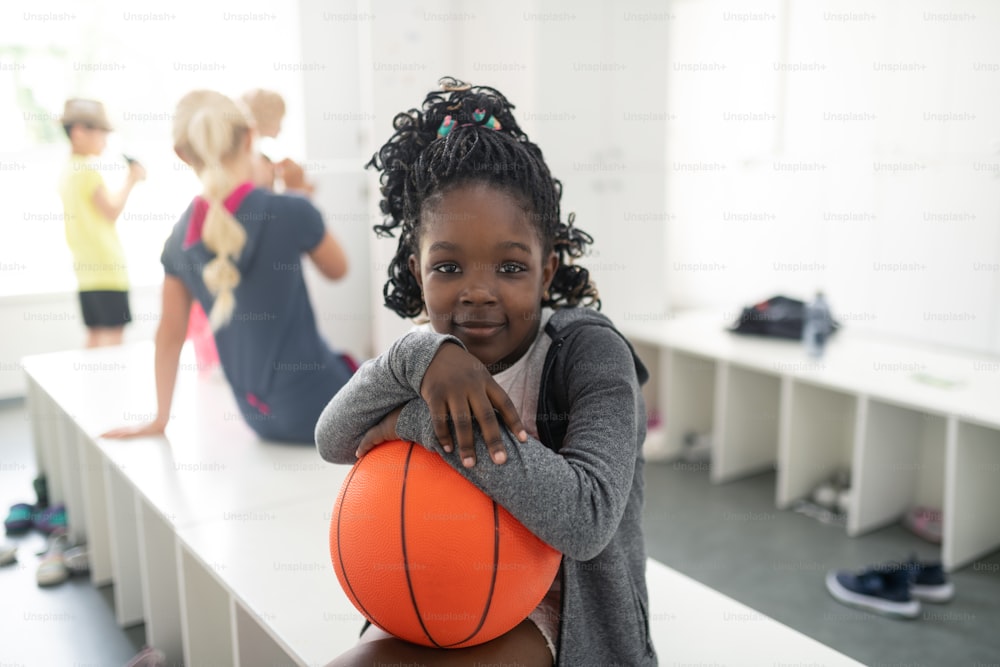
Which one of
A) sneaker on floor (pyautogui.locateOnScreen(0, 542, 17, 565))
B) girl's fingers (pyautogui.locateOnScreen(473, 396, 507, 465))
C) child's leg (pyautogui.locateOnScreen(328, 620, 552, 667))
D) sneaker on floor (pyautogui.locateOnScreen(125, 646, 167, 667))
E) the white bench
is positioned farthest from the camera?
sneaker on floor (pyautogui.locateOnScreen(0, 542, 17, 565))

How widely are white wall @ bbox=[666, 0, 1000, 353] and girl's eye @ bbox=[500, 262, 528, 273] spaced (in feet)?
10.1

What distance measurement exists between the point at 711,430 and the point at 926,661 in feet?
6.12

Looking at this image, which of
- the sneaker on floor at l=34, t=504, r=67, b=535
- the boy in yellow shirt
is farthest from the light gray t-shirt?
the boy in yellow shirt

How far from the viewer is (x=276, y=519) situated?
80.1 inches

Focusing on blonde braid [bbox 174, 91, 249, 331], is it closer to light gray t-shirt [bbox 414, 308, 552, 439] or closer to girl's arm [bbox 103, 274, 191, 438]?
girl's arm [bbox 103, 274, 191, 438]

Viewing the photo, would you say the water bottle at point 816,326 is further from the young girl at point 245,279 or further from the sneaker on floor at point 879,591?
the young girl at point 245,279

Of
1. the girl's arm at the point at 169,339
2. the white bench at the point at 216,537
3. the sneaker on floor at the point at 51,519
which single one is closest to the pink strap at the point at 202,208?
the girl's arm at the point at 169,339

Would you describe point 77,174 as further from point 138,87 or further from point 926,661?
point 926,661

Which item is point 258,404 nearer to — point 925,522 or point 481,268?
point 481,268

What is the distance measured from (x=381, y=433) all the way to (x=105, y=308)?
12.4 feet

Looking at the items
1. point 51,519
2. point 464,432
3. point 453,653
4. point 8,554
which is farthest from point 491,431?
point 51,519

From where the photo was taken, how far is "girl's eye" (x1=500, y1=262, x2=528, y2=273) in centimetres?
134

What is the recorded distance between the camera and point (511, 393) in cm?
143

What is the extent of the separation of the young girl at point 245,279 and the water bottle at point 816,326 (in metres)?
2.01
